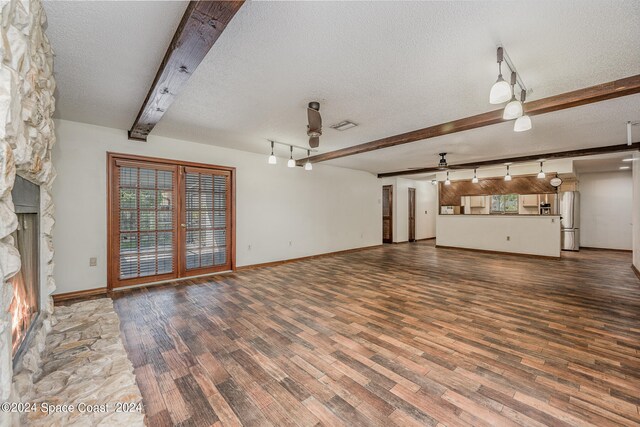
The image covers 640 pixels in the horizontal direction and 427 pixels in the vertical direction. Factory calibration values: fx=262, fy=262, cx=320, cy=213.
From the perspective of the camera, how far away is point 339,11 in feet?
5.62

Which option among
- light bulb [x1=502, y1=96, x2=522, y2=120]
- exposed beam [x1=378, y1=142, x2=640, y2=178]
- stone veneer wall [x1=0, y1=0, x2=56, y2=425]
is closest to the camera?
stone veneer wall [x1=0, y1=0, x2=56, y2=425]

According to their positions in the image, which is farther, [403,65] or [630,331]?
[630,331]

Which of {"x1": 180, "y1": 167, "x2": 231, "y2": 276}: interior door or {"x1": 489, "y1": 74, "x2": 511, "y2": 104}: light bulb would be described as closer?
{"x1": 489, "y1": 74, "x2": 511, "y2": 104}: light bulb

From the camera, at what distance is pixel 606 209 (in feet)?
27.0

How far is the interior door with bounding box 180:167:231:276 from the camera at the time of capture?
487 centimetres

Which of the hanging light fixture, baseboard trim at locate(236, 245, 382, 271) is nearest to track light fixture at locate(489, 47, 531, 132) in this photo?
the hanging light fixture

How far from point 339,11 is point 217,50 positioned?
106 cm

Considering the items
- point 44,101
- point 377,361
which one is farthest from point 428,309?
point 44,101

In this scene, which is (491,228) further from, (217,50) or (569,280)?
(217,50)

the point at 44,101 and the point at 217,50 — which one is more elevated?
the point at 217,50

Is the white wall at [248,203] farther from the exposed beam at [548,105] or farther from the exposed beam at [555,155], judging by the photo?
the exposed beam at [548,105]

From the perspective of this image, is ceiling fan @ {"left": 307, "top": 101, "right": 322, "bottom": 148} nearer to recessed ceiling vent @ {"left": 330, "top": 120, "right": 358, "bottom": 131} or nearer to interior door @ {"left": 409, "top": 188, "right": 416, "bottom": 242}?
recessed ceiling vent @ {"left": 330, "top": 120, "right": 358, "bottom": 131}

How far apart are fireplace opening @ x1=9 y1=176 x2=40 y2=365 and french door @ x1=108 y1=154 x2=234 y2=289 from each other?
5.74ft

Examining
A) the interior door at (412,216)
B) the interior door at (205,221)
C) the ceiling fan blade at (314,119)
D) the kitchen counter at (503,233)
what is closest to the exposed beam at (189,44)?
the ceiling fan blade at (314,119)
